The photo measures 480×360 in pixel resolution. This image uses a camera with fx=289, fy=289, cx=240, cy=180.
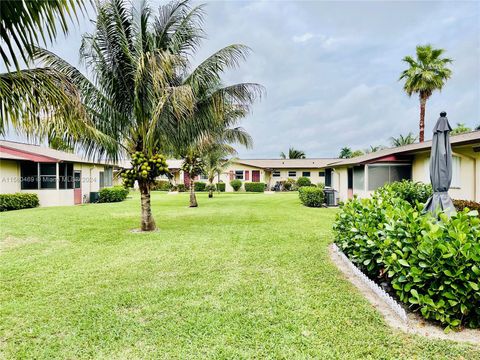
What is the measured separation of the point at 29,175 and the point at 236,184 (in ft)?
69.1

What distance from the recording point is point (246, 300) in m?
4.11

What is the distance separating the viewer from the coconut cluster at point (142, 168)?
29.2ft

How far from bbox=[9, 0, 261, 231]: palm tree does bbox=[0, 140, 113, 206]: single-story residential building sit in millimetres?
7034

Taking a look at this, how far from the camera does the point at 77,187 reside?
66.0 feet

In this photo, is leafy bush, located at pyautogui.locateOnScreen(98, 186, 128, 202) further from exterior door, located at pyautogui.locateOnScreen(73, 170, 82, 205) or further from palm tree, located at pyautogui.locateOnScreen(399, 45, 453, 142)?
palm tree, located at pyautogui.locateOnScreen(399, 45, 453, 142)

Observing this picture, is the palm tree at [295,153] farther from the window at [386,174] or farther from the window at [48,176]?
the window at [48,176]

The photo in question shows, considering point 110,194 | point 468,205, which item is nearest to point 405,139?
point 468,205

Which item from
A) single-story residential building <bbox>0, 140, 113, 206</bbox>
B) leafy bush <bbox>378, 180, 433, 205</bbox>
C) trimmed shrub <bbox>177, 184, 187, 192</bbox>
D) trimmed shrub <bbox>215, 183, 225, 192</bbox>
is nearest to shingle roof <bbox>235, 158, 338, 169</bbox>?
trimmed shrub <bbox>215, 183, 225, 192</bbox>

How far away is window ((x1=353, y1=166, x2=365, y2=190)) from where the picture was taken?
16469 millimetres

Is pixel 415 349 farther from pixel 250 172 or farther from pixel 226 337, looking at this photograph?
pixel 250 172

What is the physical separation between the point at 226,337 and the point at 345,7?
12.5 meters

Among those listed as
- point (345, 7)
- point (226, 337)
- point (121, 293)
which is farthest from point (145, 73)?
point (345, 7)

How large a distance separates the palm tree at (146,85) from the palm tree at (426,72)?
645 inches

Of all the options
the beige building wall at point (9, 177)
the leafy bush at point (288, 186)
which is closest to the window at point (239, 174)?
the leafy bush at point (288, 186)
